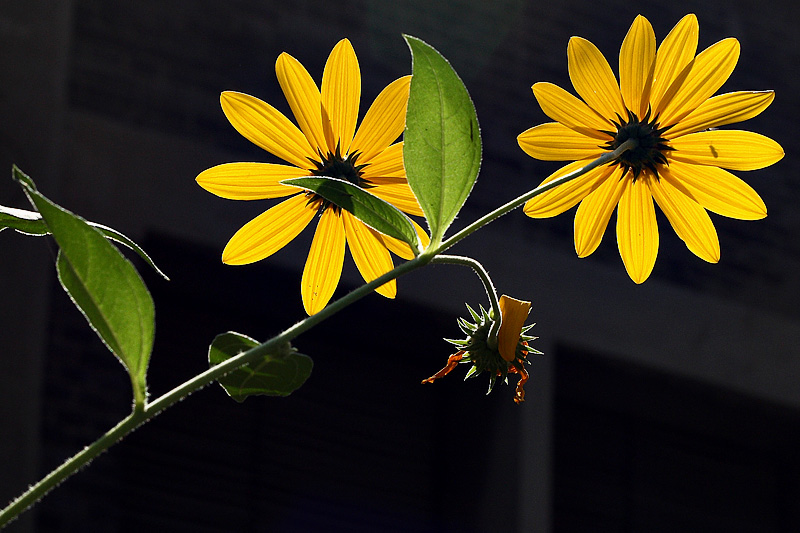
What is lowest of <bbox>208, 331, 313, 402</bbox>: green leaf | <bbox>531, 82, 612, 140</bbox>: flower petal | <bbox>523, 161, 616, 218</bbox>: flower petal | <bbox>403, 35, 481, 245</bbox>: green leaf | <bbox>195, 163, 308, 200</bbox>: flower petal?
<bbox>208, 331, 313, 402</bbox>: green leaf

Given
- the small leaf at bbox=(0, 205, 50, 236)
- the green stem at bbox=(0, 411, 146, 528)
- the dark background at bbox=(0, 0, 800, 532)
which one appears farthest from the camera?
the dark background at bbox=(0, 0, 800, 532)

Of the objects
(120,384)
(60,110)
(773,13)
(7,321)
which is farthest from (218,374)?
(773,13)

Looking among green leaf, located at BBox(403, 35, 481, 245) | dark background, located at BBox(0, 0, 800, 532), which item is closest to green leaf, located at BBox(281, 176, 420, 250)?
green leaf, located at BBox(403, 35, 481, 245)

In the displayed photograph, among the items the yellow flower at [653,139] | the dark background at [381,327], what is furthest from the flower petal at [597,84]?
the dark background at [381,327]

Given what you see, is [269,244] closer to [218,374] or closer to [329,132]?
[329,132]

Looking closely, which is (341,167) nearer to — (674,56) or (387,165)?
(387,165)

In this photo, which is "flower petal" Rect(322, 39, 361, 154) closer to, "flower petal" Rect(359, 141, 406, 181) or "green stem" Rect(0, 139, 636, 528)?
"flower petal" Rect(359, 141, 406, 181)

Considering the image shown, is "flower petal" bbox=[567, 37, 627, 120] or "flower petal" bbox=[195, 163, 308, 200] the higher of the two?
"flower petal" bbox=[567, 37, 627, 120]

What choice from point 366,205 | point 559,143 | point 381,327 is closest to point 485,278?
point 366,205

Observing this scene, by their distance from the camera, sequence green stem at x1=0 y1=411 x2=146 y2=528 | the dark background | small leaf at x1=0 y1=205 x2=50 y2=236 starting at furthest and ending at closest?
the dark background → small leaf at x1=0 y1=205 x2=50 y2=236 → green stem at x1=0 y1=411 x2=146 y2=528
